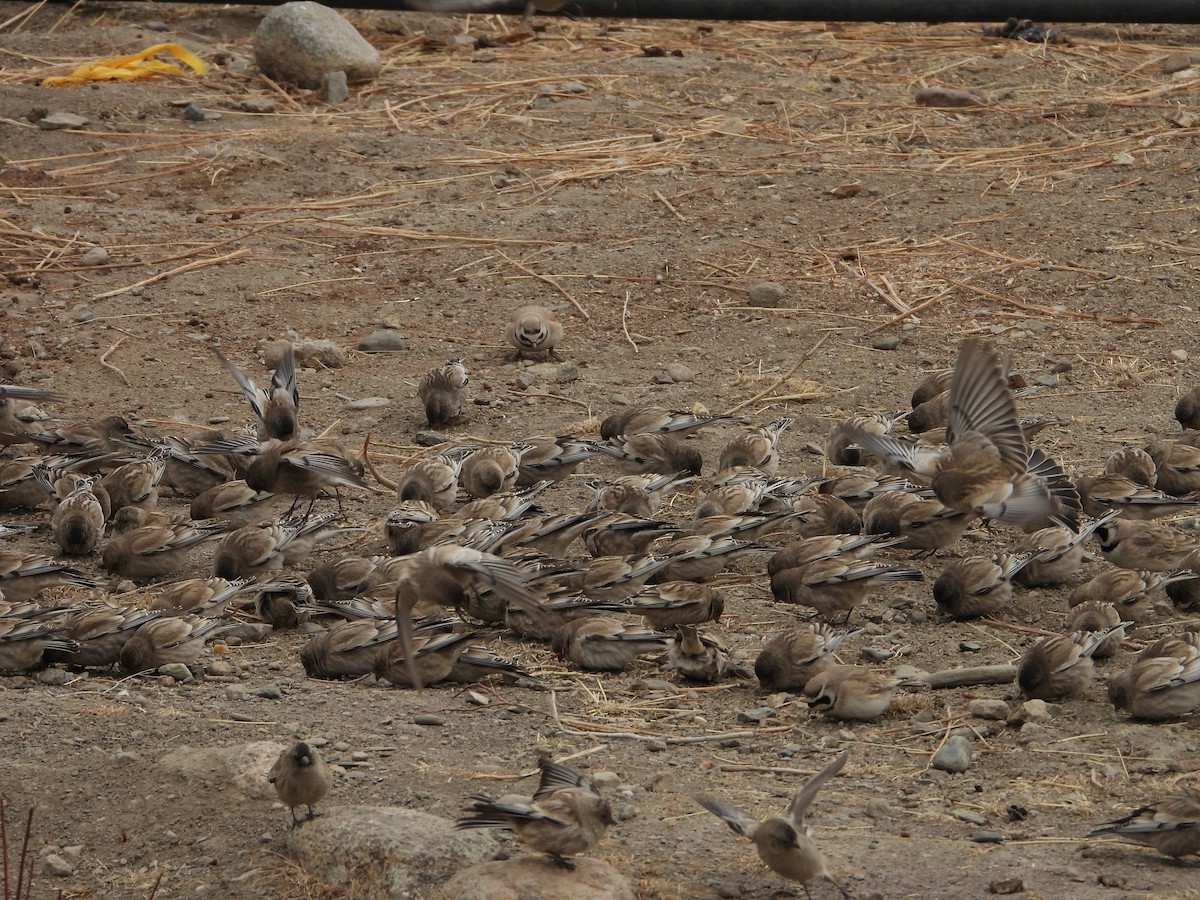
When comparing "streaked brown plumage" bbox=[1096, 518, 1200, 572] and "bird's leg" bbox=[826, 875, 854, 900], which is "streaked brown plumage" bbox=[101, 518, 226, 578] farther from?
"streaked brown plumage" bbox=[1096, 518, 1200, 572]

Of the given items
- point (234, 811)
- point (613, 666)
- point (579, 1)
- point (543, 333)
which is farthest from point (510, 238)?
point (234, 811)

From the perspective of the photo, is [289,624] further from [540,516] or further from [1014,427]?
[1014,427]

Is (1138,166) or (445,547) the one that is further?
(1138,166)

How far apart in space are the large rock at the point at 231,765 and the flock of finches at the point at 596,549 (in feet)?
1.30

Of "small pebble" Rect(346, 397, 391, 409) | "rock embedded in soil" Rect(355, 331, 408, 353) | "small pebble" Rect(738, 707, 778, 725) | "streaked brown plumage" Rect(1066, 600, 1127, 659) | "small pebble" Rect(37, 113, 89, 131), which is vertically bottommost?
"small pebble" Rect(738, 707, 778, 725)

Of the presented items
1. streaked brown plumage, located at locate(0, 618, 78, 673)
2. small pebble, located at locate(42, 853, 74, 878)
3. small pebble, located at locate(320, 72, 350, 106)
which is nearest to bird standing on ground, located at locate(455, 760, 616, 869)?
small pebble, located at locate(42, 853, 74, 878)

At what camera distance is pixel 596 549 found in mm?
7855

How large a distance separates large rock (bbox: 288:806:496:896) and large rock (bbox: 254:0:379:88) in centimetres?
1171

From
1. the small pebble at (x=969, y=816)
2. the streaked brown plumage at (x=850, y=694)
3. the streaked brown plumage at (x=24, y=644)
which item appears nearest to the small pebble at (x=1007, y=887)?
the small pebble at (x=969, y=816)

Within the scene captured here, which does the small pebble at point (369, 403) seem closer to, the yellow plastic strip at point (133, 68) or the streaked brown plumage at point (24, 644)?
the streaked brown plumage at point (24, 644)

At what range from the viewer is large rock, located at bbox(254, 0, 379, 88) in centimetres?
1548

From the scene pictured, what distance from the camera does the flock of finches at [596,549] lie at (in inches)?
245

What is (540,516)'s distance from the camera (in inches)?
326

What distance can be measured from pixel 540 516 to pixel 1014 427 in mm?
2478
